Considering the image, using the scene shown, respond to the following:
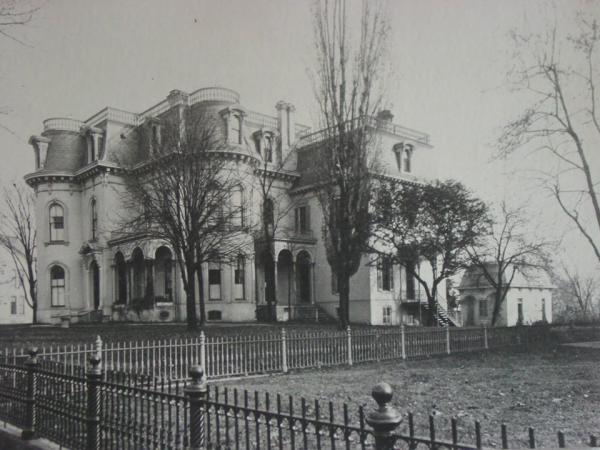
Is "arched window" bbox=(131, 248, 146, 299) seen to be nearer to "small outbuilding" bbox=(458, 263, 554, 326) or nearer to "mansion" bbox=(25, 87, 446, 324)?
"mansion" bbox=(25, 87, 446, 324)

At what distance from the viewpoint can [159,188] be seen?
19891 millimetres

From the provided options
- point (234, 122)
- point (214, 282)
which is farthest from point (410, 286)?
point (234, 122)

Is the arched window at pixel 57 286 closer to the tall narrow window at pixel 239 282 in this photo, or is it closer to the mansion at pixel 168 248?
the mansion at pixel 168 248

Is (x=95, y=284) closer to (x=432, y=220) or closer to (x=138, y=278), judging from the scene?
(x=138, y=278)

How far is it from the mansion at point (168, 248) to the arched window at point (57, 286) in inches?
2.5

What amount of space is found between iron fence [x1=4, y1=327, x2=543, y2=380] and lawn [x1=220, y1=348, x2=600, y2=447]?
24.5 inches

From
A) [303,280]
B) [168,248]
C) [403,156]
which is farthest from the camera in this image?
[403,156]

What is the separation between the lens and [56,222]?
1420 inches

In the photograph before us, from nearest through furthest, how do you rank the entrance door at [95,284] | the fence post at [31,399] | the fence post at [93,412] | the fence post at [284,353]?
the fence post at [93,412]
the fence post at [31,399]
the fence post at [284,353]
the entrance door at [95,284]

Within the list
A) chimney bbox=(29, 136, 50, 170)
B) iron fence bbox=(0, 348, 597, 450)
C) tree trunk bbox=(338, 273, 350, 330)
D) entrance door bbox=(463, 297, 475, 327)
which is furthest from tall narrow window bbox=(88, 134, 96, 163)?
entrance door bbox=(463, 297, 475, 327)

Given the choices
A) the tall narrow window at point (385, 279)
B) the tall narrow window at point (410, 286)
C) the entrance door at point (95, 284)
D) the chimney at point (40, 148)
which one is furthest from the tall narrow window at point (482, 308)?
the chimney at point (40, 148)

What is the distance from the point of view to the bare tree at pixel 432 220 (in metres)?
28.0

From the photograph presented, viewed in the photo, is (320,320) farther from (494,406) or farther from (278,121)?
(494,406)

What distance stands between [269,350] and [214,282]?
17547 mm
